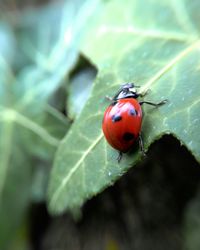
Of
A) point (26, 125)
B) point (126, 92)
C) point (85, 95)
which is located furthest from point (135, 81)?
point (26, 125)

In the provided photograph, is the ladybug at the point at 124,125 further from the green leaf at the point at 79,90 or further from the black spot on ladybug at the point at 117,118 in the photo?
the green leaf at the point at 79,90

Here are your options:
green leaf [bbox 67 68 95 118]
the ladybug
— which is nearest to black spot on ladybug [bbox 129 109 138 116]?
the ladybug

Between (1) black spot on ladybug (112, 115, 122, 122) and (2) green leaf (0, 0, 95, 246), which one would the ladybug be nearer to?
(1) black spot on ladybug (112, 115, 122, 122)

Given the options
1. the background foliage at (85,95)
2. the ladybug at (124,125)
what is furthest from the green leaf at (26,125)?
the ladybug at (124,125)

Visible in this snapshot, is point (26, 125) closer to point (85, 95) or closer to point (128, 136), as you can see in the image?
point (85, 95)

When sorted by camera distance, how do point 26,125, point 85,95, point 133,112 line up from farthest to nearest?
1. point 26,125
2. point 85,95
3. point 133,112
